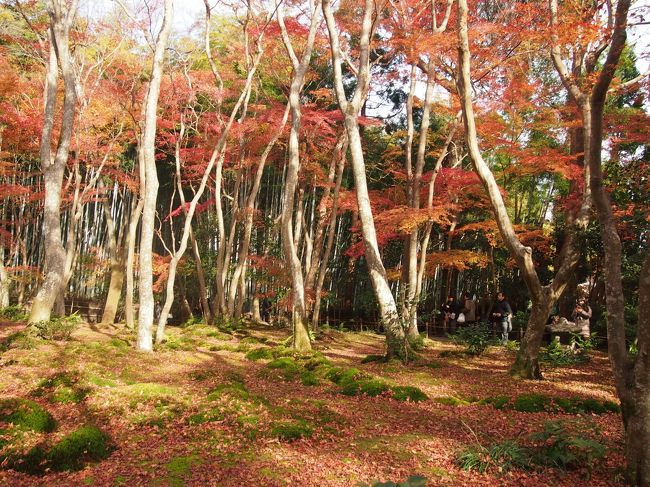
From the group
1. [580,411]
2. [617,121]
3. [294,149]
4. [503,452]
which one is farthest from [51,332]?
[617,121]

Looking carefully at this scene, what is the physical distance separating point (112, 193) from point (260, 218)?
6204 millimetres

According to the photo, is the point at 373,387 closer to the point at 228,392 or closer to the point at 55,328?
the point at 228,392

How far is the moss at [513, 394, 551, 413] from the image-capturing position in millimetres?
4832

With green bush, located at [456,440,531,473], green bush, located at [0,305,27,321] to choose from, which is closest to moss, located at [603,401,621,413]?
green bush, located at [456,440,531,473]

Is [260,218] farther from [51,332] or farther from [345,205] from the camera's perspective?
[51,332]

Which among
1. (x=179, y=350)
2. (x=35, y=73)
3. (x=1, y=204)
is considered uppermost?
(x=35, y=73)

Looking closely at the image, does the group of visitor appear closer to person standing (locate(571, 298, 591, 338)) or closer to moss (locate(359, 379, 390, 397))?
person standing (locate(571, 298, 591, 338))

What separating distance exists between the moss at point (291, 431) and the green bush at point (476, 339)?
4.93 m

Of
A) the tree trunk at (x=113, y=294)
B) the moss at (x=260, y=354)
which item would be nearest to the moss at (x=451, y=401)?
the moss at (x=260, y=354)

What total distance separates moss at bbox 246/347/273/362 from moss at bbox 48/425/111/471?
14.5ft

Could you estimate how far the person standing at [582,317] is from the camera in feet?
27.1

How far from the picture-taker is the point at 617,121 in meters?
8.55

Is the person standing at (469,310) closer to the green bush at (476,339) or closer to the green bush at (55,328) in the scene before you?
the green bush at (476,339)

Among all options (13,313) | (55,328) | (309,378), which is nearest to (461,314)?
(309,378)
